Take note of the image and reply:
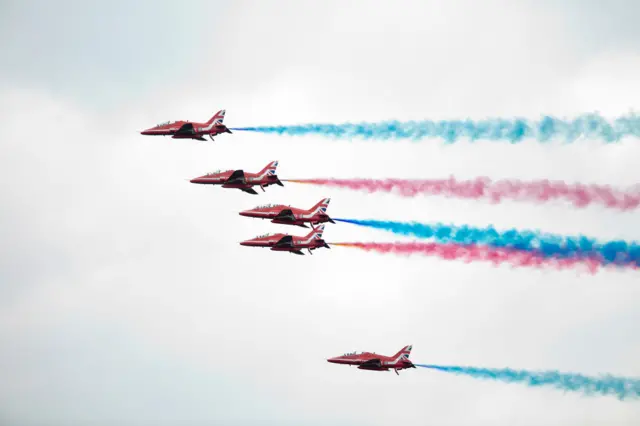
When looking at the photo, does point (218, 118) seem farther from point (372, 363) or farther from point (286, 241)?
point (372, 363)

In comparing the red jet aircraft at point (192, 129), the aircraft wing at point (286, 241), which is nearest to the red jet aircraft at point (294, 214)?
the aircraft wing at point (286, 241)

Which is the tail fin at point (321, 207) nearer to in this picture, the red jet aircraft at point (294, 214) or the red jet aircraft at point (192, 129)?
the red jet aircraft at point (294, 214)

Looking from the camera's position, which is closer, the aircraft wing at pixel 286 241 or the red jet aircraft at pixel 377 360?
the aircraft wing at pixel 286 241

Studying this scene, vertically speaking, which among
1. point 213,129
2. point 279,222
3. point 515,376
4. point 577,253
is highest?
point 213,129

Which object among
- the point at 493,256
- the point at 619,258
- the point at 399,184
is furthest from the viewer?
the point at 399,184

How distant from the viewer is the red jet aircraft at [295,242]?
376 feet

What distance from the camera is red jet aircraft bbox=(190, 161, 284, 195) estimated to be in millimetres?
113750

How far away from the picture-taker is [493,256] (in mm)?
101438

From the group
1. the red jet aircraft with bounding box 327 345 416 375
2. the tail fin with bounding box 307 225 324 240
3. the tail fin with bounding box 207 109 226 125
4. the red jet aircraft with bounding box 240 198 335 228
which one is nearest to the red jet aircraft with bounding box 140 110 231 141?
the tail fin with bounding box 207 109 226 125

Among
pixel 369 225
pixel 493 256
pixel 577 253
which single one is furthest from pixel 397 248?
pixel 577 253

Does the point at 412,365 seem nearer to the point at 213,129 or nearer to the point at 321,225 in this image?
the point at 321,225

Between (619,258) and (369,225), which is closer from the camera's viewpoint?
(619,258)

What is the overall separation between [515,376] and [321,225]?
22.2 m

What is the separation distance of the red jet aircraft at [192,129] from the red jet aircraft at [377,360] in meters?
24.4
